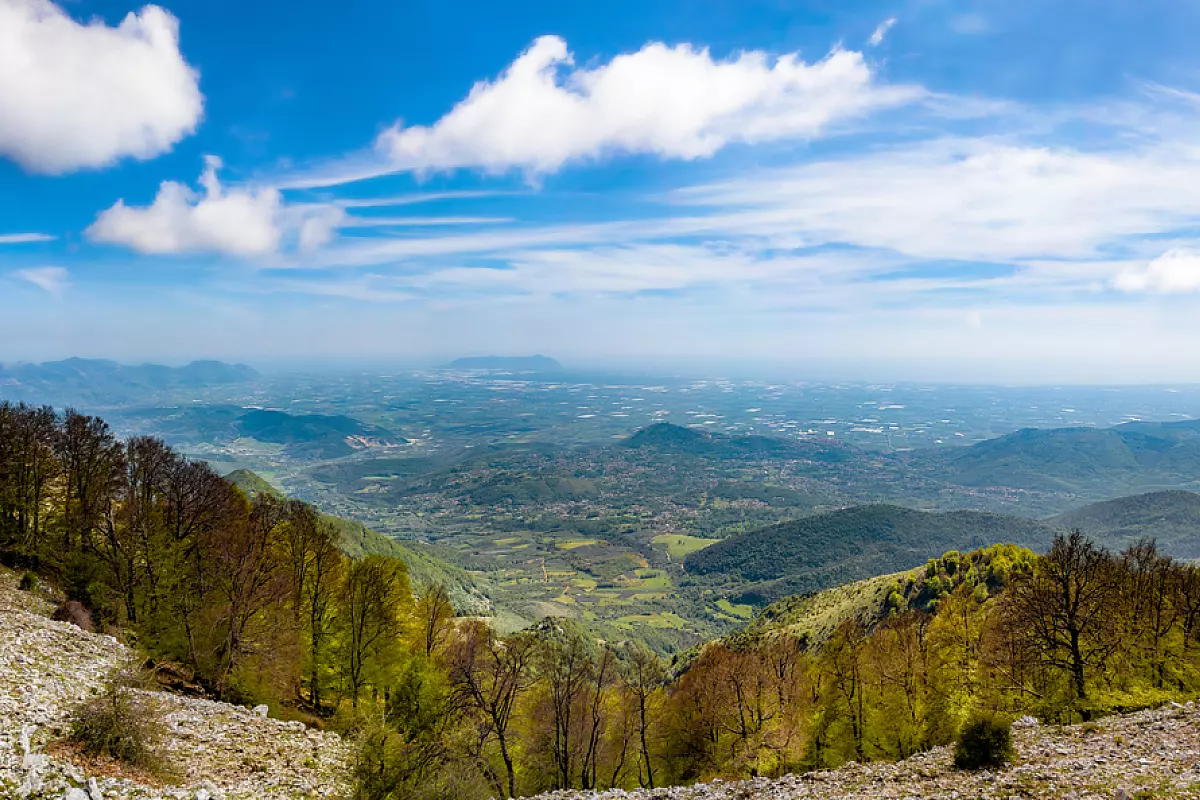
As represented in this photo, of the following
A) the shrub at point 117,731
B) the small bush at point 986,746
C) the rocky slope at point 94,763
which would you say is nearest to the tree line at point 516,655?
the rocky slope at point 94,763

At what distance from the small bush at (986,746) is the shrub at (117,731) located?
2443cm

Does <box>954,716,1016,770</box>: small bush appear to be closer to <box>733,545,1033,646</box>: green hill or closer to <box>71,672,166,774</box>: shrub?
<box>71,672,166,774</box>: shrub

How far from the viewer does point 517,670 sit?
28625mm


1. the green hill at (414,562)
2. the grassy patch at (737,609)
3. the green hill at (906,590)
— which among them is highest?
the green hill at (906,590)

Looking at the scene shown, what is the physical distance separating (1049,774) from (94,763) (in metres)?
26.2

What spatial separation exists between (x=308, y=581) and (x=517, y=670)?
1410 cm

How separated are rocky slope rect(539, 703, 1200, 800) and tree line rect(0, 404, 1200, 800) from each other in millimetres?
4517

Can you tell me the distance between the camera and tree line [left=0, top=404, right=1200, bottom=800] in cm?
2683

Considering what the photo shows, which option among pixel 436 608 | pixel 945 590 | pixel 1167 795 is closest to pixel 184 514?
pixel 436 608

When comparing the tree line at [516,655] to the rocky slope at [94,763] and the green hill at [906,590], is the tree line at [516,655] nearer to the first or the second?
the rocky slope at [94,763]

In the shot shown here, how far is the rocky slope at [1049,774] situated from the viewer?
47.9 ft

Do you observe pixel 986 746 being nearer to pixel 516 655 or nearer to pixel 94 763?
pixel 516 655

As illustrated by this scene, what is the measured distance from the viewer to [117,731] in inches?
604

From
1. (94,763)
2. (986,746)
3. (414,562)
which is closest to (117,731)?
(94,763)
